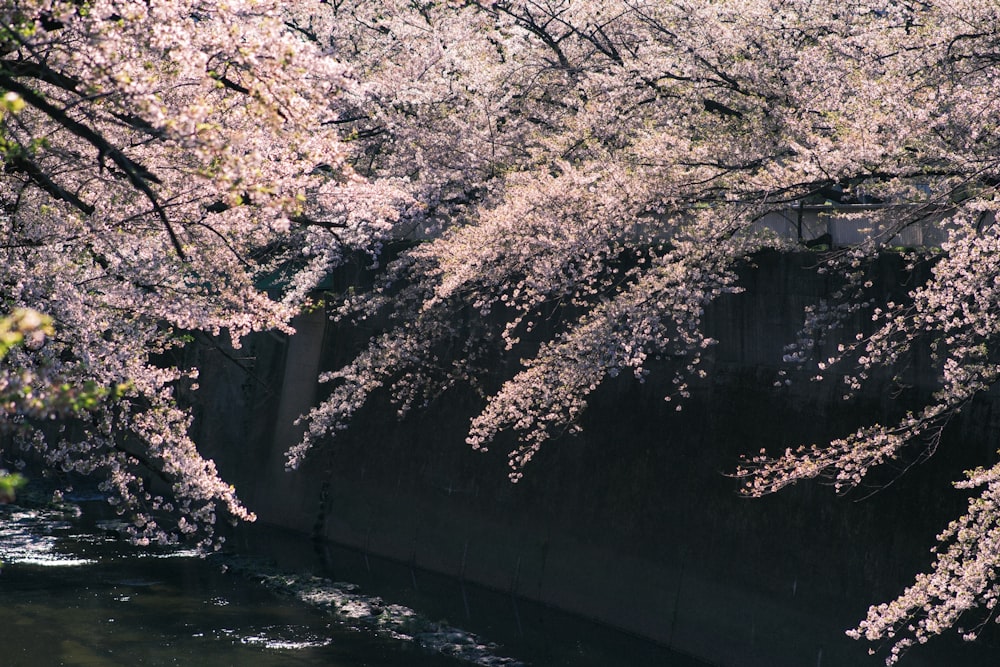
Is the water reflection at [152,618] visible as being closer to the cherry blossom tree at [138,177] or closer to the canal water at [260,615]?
the canal water at [260,615]

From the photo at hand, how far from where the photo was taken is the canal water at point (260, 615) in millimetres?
14570

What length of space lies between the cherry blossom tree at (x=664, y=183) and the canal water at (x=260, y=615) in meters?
2.38

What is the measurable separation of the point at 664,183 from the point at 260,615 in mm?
8738

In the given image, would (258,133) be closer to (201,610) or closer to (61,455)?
(61,455)

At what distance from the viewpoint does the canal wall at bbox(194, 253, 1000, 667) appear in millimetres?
12812

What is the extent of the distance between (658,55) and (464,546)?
8.64 meters

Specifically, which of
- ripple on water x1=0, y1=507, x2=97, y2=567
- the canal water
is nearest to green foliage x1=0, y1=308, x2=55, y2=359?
the canal water

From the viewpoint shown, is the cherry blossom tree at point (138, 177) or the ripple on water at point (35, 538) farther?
the ripple on water at point (35, 538)

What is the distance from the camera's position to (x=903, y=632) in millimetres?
12297

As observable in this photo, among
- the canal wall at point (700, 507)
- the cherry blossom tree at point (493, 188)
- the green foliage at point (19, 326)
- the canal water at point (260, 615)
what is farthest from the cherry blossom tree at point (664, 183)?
the green foliage at point (19, 326)

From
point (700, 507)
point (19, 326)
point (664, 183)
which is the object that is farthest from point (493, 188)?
point (19, 326)

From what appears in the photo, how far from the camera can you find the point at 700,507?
49.5 ft

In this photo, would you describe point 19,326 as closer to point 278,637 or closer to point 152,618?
point 278,637

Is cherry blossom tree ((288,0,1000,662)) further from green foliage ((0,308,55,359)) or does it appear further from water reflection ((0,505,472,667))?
green foliage ((0,308,55,359))
